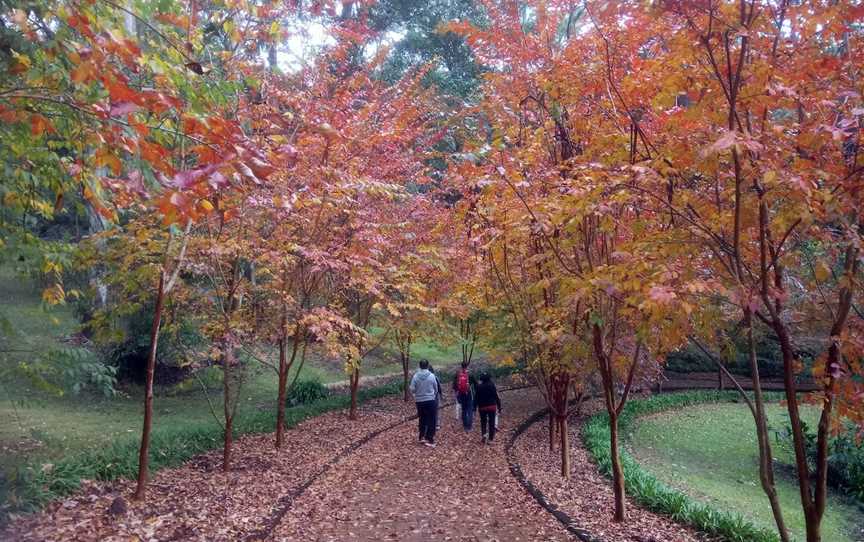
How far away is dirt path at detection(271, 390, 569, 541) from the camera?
20.5ft

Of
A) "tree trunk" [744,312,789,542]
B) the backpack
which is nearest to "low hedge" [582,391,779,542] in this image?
the backpack

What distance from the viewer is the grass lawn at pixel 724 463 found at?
33.1 ft

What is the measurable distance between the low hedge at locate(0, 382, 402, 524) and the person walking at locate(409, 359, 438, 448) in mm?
2683

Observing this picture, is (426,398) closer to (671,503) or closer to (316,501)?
(316,501)

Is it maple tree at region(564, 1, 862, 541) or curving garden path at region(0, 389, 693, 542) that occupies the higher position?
maple tree at region(564, 1, 862, 541)

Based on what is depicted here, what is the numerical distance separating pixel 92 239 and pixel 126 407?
7886mm

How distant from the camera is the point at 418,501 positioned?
754 cm

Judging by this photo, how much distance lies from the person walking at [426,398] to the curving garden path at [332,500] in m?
0.30

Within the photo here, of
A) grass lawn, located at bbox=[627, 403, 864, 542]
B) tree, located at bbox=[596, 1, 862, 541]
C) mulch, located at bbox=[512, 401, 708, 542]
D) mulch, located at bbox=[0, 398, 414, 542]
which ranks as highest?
tree, located at bbox=[596, 1, 862, 541]

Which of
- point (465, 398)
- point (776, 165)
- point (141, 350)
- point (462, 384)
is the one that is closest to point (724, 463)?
point (465, 398)

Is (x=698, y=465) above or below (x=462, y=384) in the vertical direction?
below

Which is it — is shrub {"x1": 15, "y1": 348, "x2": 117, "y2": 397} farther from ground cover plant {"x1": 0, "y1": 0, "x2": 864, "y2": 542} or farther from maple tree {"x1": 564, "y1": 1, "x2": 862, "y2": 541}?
maple tree {"x1": 564, "y1": 1, "x2": 862, "y2": 541}

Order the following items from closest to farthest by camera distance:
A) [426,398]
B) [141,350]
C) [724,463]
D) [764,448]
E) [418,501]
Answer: [764,448]
[418,501]
[426,398]
[724,463]
[141,350]

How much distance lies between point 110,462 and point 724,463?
40.4ft
